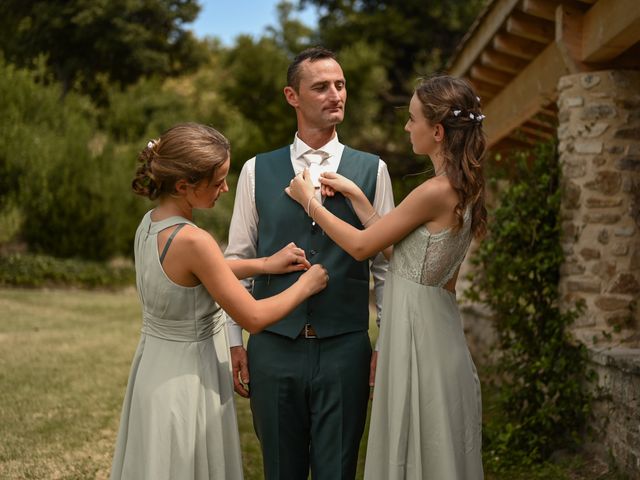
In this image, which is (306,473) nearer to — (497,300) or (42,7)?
(497,300)

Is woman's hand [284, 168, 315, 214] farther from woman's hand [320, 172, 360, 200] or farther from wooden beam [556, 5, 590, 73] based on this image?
wooden beam [556, 5, 590, 73]

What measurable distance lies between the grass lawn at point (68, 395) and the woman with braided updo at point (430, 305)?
225 cm

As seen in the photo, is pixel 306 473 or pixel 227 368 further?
pixel 306 473

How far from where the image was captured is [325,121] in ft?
10.00

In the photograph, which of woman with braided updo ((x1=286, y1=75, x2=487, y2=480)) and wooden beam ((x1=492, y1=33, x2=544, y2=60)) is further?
wooden beam ((x1=492, y1=33, x2=544, y2=60))

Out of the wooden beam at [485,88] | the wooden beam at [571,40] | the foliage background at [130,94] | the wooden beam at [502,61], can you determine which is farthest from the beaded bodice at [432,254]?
the foliage background at [130,94]

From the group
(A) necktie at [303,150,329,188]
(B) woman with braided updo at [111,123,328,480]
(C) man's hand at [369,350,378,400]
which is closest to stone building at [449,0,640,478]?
(C) man's hand at [369,350,378,400]

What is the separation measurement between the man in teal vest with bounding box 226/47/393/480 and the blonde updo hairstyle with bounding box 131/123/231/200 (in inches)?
17.4

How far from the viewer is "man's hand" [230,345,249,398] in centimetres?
301

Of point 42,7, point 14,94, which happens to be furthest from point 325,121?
point 42,7

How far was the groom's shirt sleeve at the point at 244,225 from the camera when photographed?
308 cm

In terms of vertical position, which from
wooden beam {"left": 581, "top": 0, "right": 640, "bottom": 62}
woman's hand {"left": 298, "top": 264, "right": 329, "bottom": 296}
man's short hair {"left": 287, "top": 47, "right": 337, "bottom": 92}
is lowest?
woman's hand {"left": 298, "top": 264, "right": 329, "bottom": 296}

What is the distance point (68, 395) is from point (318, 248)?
208 inches

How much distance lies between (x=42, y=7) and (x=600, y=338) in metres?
24.8
